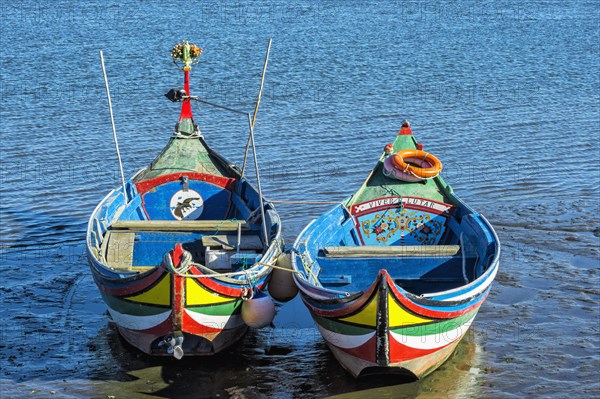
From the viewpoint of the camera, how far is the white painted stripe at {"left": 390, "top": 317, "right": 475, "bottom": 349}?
36.1 ft

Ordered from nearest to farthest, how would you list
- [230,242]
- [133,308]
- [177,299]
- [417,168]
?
1. [177,299]
2. [133,308]
3. [230,242]
4. [417,168]

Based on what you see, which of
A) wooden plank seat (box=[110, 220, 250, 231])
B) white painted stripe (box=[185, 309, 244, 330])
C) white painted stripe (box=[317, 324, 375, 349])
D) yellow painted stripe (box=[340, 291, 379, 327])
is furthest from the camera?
wooden plank seat (box=[110, 220, 250, 231])

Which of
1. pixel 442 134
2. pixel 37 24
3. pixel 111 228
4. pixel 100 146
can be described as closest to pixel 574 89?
pixel 442 134

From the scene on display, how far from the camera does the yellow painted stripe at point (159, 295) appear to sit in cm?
1139

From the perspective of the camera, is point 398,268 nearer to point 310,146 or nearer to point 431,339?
point 431,339

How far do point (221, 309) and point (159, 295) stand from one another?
80 centimetres

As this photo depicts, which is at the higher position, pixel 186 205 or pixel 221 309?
pixel 186 205

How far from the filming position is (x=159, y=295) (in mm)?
11516

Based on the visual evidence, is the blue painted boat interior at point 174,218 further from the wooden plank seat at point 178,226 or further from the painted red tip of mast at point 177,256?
the painted red tip of mast at point 177,256

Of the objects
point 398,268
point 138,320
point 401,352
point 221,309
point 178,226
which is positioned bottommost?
point 401,352

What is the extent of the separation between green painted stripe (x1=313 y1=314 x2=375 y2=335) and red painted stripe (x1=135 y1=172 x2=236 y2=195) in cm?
458

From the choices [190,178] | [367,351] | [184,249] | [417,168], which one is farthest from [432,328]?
[190,178]

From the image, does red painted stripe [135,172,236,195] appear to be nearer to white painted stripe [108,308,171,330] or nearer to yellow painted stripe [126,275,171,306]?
white painted stripe [108,308,171,330]

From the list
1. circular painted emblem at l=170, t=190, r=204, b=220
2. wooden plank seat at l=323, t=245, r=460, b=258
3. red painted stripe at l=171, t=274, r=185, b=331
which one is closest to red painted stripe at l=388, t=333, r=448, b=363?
wooden plank seat at l=323, t=245, r=460, b=258
